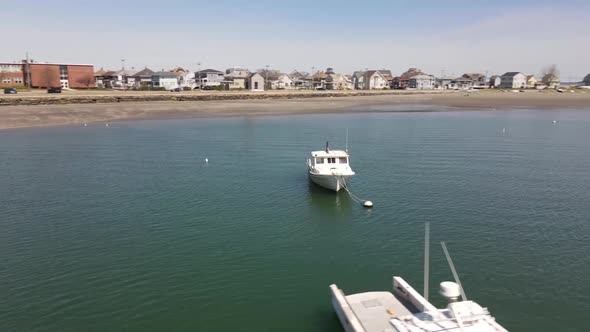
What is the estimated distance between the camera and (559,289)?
65.8ft

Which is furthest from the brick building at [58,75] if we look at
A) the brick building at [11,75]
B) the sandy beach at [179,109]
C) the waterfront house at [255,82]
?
the waterfront house at [255,82]

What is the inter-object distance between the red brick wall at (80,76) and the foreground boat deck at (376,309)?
164 meters

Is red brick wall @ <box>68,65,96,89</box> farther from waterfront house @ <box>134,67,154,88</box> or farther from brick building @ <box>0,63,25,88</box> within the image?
waterfront house @ <box>134,67,154,88</box>

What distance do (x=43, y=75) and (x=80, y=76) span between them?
43.1 ft

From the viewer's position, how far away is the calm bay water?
1875cm

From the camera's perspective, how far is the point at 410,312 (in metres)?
16.6

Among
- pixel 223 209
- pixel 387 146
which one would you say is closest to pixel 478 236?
pixel 223 209

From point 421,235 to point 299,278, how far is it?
9.89 metres

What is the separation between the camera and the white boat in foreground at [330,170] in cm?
3597

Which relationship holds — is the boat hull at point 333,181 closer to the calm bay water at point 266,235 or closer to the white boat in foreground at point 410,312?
the calm bay water at point 266,235

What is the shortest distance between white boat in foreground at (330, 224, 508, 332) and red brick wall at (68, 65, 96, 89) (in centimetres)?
16339

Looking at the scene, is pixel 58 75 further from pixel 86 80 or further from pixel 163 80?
pixel 163 80

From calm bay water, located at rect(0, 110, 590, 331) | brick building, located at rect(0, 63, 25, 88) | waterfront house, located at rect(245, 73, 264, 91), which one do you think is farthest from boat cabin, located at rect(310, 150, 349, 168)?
waterfront house, located at rect(245, 73, 264, 91)

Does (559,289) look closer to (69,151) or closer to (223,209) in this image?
(223,209)
